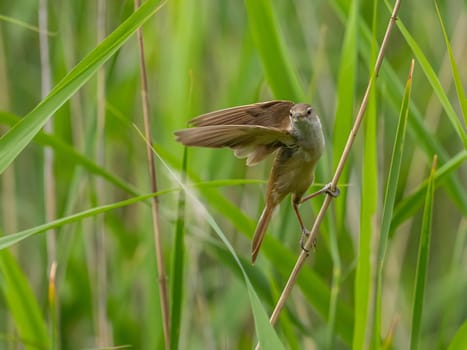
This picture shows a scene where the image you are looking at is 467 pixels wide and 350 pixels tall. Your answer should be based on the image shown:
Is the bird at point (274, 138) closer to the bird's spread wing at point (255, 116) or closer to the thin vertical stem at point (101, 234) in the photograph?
the bird's spread wing at point (255, 116)

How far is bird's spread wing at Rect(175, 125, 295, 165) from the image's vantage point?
44.8 inches

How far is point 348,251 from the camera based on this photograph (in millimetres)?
2078

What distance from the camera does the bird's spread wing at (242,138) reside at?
114 centimetres

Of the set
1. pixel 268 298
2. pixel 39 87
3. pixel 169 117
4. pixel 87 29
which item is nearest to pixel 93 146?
pixel 169 117

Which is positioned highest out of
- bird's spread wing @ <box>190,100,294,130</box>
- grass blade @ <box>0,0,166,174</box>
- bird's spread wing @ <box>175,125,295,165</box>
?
Answer: grass blade @ <box>0,0,166,174</box>

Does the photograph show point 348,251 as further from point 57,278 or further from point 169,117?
point 57,278

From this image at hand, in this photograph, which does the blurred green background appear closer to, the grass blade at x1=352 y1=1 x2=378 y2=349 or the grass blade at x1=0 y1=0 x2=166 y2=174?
the grass blade at x1=352 y1=1 x2=378 y2=349

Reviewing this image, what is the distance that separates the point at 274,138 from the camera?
4.58ft

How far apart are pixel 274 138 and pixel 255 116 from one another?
2.0 inches

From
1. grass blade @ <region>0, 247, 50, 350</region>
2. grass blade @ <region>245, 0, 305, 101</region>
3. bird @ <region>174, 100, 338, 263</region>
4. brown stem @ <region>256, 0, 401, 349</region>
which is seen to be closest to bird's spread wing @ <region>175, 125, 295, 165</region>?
bird @ <region>174, 100, 338, 263</region>

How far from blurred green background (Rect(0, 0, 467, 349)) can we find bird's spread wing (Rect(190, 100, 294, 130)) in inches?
6.8

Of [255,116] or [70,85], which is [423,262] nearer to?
[255,116]

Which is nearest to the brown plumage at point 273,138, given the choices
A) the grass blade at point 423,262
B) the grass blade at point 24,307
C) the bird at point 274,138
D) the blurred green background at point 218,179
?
the bird at point 274,138

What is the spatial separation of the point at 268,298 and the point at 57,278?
723mm
